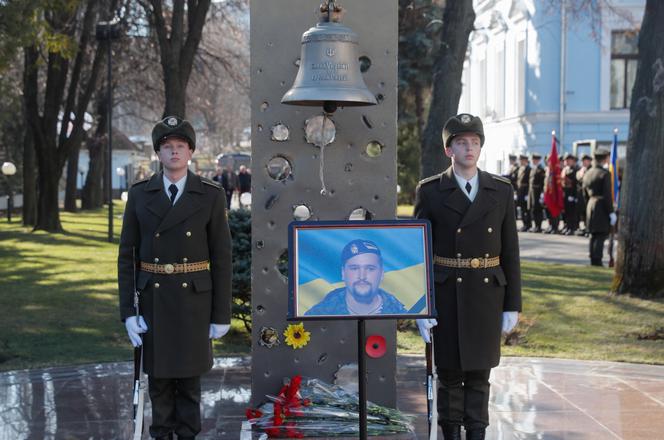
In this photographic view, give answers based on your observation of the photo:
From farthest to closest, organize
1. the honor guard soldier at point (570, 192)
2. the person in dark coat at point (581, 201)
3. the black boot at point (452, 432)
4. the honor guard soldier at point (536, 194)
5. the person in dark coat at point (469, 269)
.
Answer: the honor guard soldier at point (536, 194), the honor guard soldier at point (570, 192), the person in dark coat at point (581, 201), the black boot at point (452, 432), the person in dark coat at point (469, 269)

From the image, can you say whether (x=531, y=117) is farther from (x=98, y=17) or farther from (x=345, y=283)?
(x=345, y=283)

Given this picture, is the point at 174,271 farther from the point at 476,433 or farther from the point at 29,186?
the point at 29,186

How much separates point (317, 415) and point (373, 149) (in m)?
1.61

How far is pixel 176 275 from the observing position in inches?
244

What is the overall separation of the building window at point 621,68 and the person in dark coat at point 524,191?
8.84 meters

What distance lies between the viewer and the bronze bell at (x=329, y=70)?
250 inches

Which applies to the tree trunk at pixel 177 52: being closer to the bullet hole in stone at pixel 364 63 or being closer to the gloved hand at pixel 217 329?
the bullet hole in stone at pixel 364 63

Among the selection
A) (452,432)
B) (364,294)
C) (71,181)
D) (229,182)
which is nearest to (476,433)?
(452,432)

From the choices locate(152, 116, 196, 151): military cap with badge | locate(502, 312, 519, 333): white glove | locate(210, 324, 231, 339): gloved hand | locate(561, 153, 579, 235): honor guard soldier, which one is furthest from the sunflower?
locate(561, 153, 579, 235): honor guard soldier

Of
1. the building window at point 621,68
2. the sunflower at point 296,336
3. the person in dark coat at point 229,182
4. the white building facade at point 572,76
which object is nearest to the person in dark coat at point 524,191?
the white building facade at point 572,76

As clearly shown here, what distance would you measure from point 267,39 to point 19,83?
107 ft

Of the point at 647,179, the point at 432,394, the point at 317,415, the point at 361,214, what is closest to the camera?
the point at 432,394

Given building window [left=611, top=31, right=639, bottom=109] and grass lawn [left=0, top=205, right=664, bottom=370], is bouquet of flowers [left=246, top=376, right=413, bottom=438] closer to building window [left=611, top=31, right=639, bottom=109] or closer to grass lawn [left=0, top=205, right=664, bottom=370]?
grass lawn [left=0, top=205, right=664, bottom=370]

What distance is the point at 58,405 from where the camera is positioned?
8.29 meters
